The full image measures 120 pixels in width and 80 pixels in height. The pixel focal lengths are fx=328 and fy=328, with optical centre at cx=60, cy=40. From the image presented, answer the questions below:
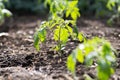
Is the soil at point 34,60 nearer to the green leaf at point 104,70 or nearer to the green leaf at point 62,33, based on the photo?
the green leaf at point 62,33

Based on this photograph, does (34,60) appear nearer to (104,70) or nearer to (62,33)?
(62,33)

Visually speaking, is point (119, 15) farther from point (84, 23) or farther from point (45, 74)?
point (45, 74)

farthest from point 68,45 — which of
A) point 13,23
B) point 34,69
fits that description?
point 13,23

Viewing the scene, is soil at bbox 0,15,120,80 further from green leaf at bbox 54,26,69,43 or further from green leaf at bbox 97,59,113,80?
green leaf at bbox 97,59,113,80

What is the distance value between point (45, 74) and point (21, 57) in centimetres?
53

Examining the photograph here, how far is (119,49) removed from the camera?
306cm

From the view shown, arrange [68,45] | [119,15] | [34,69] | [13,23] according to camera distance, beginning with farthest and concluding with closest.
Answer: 1. [13,23]
2. [119,15]
3. [68,45]
4. [34,69]

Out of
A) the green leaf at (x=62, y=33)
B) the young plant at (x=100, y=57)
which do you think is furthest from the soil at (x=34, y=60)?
the young plant at (x=100, y=57)

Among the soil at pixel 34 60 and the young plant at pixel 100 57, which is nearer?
the young plant at pixel 100 57

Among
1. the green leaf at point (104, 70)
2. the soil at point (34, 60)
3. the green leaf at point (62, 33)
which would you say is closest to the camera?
the green leaf at point (104, 70)

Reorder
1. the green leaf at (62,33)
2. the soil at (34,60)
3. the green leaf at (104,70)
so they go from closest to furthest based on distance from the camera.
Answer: the green leaf at (104,70)
the soil at (34,60)
the green leaf at (62,33)

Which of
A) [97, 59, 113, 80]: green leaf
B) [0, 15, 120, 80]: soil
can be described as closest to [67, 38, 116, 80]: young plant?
[97, 59, 113, 80]: green leaf

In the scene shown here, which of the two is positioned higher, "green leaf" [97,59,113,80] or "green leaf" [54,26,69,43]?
"green leaf" [54,26,69,43]

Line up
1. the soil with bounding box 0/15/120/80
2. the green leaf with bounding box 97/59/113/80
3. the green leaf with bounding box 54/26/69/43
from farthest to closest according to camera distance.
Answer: the green leaf with bounding box 54/26/69/43 < the soil with bounding box 0/15/120/80 < the green leaf with bounding box 97/59/113/80
